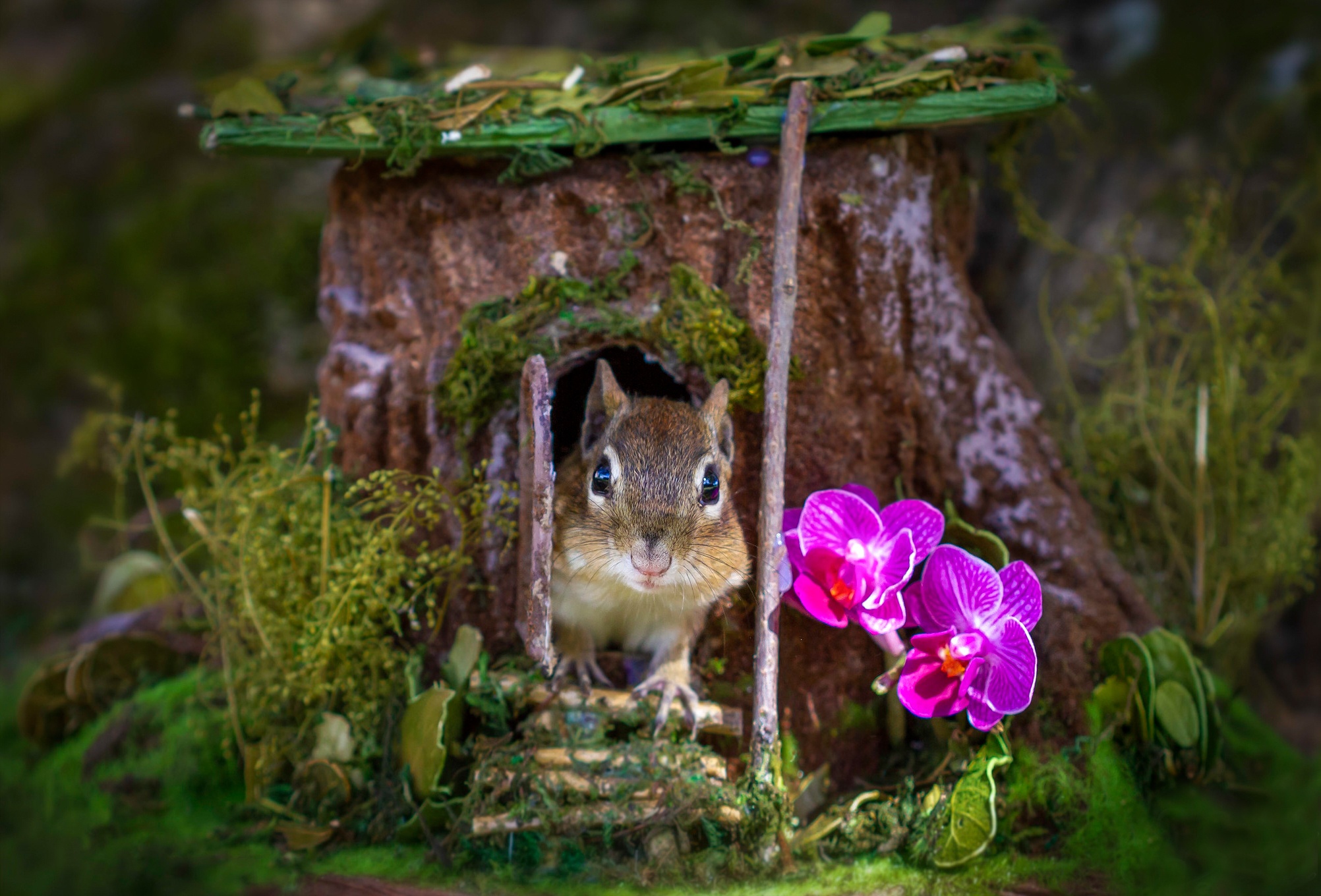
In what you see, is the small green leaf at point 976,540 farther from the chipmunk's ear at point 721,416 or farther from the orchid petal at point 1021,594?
the chipmunk's ear at point 721,416

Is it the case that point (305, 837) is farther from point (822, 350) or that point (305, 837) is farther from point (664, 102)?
point (664, 102)

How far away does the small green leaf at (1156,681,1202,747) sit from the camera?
2.56 meters

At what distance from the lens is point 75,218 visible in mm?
5273

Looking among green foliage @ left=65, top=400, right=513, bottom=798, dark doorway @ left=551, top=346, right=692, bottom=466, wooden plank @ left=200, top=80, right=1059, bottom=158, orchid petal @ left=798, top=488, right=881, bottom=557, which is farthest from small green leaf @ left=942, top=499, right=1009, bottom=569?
green foliage @ left=65, top=400, right=513, bottom=798

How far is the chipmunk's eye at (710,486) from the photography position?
7.98 feet

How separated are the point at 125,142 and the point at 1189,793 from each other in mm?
6028

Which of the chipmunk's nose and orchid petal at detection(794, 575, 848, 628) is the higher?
the chipmunk's nose

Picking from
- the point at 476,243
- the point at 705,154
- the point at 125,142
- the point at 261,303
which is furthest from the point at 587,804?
the point at 125,142

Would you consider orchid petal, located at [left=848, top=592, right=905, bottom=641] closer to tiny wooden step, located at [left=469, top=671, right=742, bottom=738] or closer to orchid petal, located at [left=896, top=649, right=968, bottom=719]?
orchid petal, located at [left=896, top=649, right=968, bottom=719]

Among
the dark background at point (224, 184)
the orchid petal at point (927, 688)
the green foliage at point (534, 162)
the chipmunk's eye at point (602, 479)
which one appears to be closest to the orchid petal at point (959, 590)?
the orchid petal at point (927, 688)

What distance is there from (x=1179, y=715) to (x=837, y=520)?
1.11 meters

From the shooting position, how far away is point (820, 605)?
7.81 feet

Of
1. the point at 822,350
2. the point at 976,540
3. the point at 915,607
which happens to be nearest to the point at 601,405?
the point at 822,350

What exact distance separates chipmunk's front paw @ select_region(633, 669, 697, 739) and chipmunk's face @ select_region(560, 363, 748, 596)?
0.26 meters
